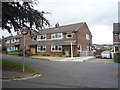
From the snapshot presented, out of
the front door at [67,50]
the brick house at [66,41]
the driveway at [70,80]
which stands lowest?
the driveway at [70,80]

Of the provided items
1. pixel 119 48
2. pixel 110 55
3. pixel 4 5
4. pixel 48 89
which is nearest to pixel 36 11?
pixel 4 5

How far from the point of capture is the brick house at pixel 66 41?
33.2 metres

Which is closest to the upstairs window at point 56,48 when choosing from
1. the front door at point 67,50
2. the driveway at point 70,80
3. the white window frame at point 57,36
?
the front door at point 67,50

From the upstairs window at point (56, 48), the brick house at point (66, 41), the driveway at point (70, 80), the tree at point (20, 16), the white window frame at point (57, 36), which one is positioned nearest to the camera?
the driveway at point (70, 80)

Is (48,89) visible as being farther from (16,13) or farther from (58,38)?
(58,38)

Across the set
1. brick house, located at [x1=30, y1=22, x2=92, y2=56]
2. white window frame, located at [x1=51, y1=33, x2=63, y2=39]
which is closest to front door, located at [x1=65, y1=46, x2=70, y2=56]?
brick house, located at [x1=30, y1=22, x2=92, y2=56]

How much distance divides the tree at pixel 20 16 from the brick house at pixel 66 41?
1704 centimetres

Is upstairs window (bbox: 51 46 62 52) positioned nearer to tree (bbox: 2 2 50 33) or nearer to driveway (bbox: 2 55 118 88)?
tree (bbox: 2 2 50 33)

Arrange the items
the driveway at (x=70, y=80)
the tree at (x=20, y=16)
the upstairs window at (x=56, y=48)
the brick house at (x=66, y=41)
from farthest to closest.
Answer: the upstairs window at (x=56, y=48) → the brick house at (x=66, y=41) → the tree at (x=20, y=16) → the driveway at (x=70, y=80)

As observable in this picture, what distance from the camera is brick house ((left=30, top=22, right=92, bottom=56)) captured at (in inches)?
1305

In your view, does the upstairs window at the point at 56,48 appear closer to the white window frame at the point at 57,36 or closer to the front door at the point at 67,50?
the front door at the point at 67,50

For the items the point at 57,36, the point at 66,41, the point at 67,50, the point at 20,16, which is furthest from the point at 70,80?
the point at 57,36

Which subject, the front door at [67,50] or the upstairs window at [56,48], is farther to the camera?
the upstairs window at [56,48]

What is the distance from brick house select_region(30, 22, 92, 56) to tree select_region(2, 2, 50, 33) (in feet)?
55.9
